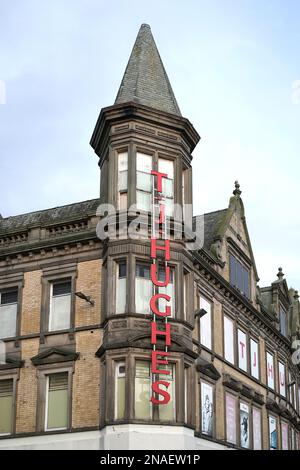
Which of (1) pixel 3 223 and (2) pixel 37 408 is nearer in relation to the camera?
(2) pixel 37 408

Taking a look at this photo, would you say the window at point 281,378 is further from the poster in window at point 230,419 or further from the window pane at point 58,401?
the window pane at point 58,401

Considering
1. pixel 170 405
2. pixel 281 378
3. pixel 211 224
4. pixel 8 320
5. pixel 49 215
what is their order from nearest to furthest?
1. pixel 170 405
2. pixel 8 320
3. pixel 49 215
4. pixel 211 224
5. pixel 281 378

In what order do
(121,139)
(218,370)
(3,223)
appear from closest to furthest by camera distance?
(121,139), (218,370), (3,223)

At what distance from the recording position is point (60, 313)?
32.0 metres

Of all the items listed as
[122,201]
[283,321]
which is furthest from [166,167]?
[283,321]

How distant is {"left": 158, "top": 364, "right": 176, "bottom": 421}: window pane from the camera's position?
28.9 metres

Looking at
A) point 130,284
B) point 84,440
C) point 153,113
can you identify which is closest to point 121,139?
point 153,113

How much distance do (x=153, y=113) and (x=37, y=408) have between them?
1219 centimetres

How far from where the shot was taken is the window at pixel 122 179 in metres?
31.7

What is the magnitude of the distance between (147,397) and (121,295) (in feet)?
12.7

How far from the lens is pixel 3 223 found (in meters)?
39.2

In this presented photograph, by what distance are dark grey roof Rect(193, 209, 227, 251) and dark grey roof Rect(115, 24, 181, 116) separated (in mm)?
6715

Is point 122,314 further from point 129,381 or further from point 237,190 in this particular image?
point 237,190
